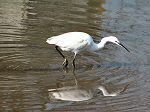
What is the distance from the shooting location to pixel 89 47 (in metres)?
12.2

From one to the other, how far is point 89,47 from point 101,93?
75.1 inches

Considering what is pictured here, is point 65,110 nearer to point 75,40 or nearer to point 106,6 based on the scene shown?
point 75,40

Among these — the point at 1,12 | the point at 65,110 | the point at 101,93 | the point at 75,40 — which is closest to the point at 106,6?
the point at 1,12

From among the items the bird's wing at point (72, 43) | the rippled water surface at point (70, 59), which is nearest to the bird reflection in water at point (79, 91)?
the rippled water surface at point (70, 59)

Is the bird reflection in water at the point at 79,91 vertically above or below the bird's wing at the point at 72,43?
below

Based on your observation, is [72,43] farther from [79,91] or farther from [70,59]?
[79,91]

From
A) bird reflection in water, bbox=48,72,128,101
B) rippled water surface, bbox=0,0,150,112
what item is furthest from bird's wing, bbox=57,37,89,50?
bird reflection in water, bbox=48,72,128,101

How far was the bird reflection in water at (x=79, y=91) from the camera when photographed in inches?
396

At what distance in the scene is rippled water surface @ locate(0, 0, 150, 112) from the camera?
32.2 ft

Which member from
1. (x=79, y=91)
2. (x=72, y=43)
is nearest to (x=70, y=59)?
(x=72, y=43)

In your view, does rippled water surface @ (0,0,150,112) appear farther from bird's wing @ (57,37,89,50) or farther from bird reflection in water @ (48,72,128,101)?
bird's wing @ (57,37,89,50)

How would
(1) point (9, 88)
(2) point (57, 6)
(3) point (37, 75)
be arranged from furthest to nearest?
(2) point (57, 6) < (3) point (37, 75) < (1) point (9, 88)

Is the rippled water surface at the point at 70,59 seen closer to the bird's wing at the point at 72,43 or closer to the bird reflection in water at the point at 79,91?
the bird reflection in water at the point at 79,91

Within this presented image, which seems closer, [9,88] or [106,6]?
[9,88]
